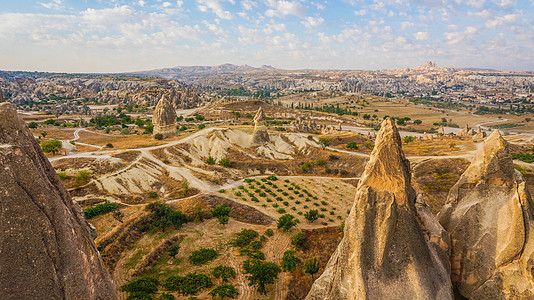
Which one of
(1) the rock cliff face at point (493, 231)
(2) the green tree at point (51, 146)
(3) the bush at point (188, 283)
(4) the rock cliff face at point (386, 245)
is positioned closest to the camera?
(4) the rock cliff face at point (386, 245)

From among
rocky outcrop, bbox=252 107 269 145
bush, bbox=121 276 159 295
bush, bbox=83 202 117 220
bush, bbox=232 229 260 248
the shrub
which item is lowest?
bush, bbox=232 229 260 248

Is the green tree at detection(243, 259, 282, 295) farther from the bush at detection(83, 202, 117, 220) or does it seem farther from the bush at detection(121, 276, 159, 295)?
the bush at detection(83, 202, 117, 220)

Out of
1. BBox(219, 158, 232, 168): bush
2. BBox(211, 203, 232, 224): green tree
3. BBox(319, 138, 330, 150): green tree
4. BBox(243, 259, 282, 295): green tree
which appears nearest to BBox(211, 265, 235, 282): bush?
BBox(243, 259, 282, 295): green tree

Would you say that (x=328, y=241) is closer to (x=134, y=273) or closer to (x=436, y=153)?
(x=134, y=273)

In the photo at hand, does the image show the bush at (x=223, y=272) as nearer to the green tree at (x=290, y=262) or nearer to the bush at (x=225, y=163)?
the green tree at (x=290, y=262)

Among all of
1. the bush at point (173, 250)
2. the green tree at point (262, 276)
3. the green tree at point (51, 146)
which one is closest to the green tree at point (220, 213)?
the bush at point (173, 250)

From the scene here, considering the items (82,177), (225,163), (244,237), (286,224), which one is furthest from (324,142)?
(82,177)
